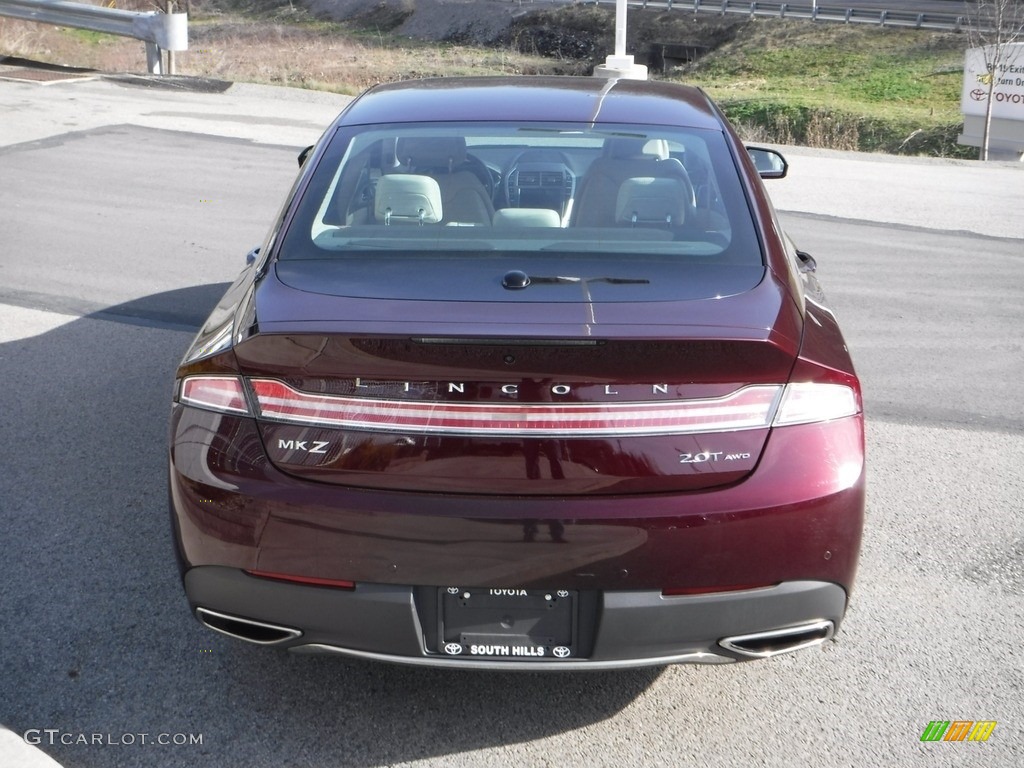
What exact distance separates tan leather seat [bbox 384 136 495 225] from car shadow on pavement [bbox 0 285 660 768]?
1574 millimetres

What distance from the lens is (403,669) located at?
359cm

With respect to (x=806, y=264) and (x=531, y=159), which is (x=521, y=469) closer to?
(x=806, y=264)

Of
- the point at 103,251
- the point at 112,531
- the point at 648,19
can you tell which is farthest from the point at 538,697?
the point at 648,19

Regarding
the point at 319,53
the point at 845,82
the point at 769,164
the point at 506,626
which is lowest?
the point at 845,82

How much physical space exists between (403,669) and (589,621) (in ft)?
3.11

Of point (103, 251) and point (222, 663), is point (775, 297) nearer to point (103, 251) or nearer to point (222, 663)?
point (222, 663)

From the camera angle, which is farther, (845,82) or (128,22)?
(845,82)

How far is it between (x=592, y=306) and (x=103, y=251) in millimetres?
6840

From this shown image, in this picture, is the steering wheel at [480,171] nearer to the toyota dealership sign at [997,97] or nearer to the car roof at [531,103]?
the car roof at [531,103]

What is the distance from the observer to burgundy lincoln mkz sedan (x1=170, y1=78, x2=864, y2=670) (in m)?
2.78

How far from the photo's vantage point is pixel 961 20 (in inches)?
2112

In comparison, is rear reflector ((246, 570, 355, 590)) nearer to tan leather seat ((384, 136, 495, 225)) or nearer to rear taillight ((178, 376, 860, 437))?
rear taillight ((178, 376, 860, 437))

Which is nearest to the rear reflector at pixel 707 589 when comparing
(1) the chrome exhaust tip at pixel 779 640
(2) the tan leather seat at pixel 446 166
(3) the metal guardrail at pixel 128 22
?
(1) the chrome exhaust tip at pixel 779 640

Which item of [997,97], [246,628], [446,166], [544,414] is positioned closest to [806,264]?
[446,166]
